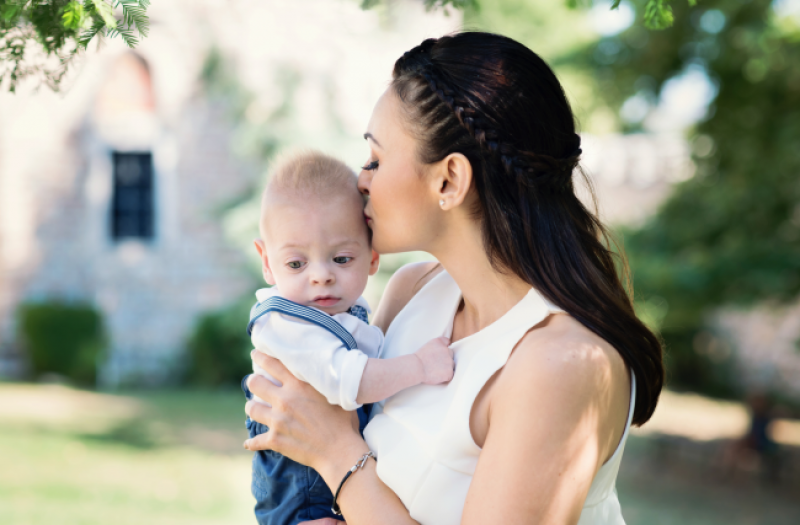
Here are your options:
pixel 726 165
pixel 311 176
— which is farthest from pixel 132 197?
pixel 311 176

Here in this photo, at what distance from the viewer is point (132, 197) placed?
12164mm

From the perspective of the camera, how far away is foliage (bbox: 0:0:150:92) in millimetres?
1526

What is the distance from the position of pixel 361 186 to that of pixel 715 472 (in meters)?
7.79

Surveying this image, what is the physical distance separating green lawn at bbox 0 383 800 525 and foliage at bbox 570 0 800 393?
6.71 feet

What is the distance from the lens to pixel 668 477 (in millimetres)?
8219

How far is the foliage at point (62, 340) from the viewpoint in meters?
11.2

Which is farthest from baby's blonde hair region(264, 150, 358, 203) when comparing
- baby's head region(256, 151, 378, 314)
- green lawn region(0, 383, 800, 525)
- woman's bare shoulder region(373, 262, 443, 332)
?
green lawn region(0, 383, 800, 525)

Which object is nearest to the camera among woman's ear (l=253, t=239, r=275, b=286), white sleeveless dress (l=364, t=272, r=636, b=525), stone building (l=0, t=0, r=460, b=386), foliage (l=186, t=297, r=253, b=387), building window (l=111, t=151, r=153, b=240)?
white sleeveless dress (l=364, t=272, r=636, b=525)

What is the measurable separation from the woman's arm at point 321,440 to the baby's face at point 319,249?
237 mm

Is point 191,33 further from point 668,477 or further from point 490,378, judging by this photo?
point 490,378

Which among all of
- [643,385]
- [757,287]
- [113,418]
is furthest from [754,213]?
[113,418]

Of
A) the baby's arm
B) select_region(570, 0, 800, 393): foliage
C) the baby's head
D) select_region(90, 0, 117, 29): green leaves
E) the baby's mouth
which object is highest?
select_region(570, 0, 800, 393): foliage

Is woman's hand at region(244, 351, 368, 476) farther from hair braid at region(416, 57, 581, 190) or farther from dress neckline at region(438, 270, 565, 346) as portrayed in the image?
hair braid at region(416, 57, 581, 190)

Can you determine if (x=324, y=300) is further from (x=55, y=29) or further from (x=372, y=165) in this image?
(x=55, y=29)
